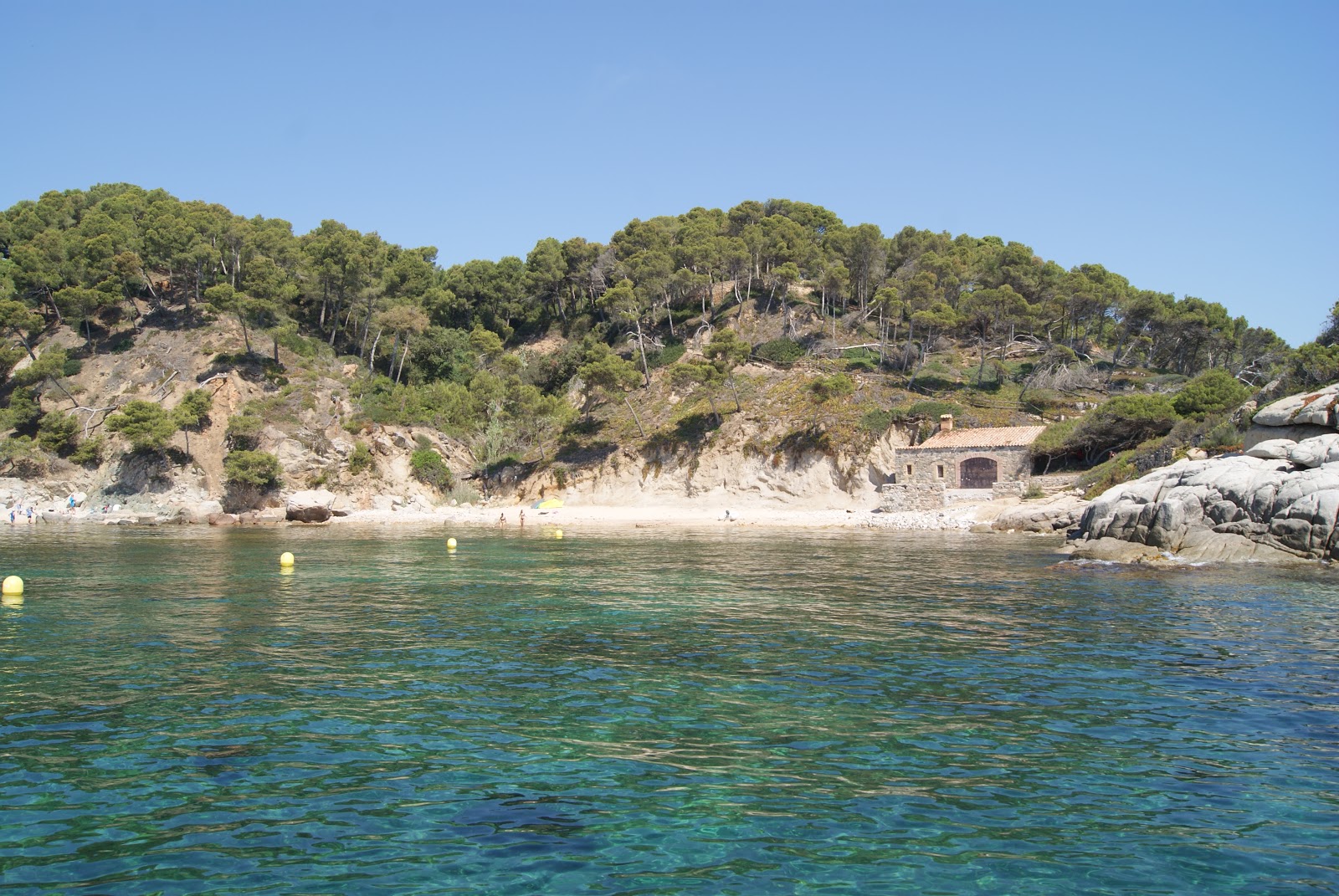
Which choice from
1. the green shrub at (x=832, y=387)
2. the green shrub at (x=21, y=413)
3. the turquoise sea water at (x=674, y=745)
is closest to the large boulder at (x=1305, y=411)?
the turquoise sea water at (x=674, y=745)

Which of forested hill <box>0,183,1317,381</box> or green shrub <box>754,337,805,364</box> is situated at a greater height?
forested hill <box>0,183,1317,381</box>

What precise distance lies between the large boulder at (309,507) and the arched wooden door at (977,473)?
141 feet

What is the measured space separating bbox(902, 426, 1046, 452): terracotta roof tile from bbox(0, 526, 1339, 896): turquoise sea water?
34.3m

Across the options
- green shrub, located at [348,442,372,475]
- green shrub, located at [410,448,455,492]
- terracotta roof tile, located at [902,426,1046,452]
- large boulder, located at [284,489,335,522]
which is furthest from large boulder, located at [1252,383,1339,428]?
green shrub, located at [348,442,372,475]

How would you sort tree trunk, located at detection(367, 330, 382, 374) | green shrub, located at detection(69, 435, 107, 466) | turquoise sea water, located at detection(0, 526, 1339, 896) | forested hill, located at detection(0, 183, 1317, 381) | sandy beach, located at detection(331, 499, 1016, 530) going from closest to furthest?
turquoise sea water, located at detection(0, 526, 1339, 896)
sandy beach, located at detection(331, 499, 1016, 530)
green shrub, located at detection(69, 435, 107, 466)
forested hill, located at detection(0, 183, 1317, 381)
tree trunk, located at detection(367, 330, 382, 374)

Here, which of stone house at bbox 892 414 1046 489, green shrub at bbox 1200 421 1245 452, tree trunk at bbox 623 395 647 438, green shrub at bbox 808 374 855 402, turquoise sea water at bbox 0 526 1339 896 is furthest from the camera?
tree trunk at bbox 623 395 647 438

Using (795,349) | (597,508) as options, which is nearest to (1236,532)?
(597,508)

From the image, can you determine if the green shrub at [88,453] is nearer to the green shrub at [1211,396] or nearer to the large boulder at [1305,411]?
the large boulder at [1305,411]

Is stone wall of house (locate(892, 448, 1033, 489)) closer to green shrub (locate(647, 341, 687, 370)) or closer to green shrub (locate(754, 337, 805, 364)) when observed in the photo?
green shrub (locate(754, 337, 805, 364))

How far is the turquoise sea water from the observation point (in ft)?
23.2

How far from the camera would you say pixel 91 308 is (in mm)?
76188

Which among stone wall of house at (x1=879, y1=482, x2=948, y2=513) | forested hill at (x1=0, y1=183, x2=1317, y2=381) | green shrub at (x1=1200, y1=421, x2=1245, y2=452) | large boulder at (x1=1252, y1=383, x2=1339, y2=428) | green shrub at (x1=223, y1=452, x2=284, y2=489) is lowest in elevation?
stone wall of house at (x1=879, y1=482, x2=948, y2=513)

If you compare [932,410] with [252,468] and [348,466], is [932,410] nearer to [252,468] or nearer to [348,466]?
[348,466]

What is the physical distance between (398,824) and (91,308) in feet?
284
